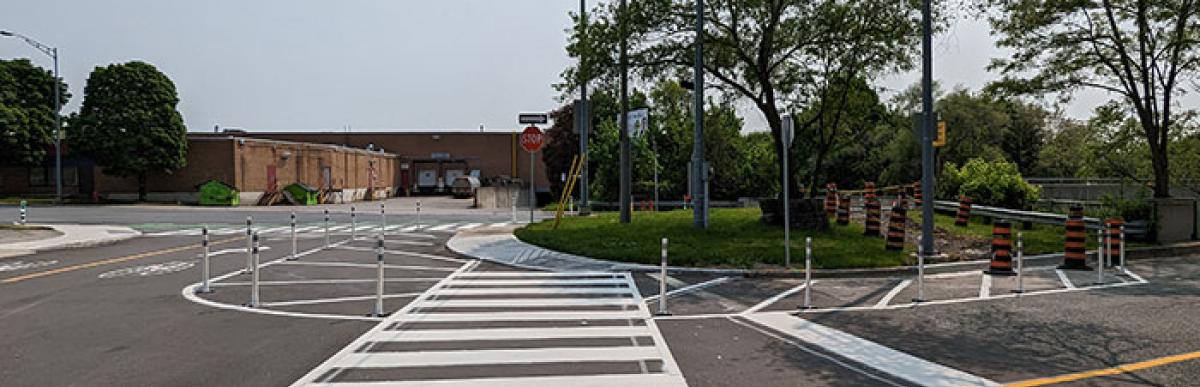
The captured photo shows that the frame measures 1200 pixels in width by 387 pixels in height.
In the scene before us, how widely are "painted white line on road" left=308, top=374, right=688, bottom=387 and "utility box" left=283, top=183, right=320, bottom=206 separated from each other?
43.9m

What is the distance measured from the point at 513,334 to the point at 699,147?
11.0 metres

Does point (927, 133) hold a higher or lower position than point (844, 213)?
higher

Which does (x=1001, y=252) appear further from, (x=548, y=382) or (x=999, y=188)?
(x=999, y=188)

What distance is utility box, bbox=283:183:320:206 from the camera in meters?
46.9

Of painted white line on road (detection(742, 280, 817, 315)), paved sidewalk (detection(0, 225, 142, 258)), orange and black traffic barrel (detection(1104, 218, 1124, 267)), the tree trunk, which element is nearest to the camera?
painted white line on road (detection(742, 280, 817, 315))

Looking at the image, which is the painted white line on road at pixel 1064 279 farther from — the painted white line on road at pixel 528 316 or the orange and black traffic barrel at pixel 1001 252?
the painted white line on road at pixel 528 316

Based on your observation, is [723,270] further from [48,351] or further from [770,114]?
[48,351]

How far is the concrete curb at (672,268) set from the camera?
12.8 meters

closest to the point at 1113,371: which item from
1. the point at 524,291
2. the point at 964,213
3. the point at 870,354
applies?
the point at 870,354

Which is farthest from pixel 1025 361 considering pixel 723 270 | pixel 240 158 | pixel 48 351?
pixel 240 158

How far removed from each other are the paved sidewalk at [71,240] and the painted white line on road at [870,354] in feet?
52.6

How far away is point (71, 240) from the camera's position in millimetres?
18766

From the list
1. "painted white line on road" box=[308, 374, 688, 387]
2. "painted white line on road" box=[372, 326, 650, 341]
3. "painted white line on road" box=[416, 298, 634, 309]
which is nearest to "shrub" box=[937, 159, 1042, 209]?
"painted white line on road" box=[416, 298, 634, 309]

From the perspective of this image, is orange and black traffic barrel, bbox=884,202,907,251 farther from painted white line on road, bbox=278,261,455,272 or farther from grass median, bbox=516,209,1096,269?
painted white line on road, bbox=278,261,455,272
